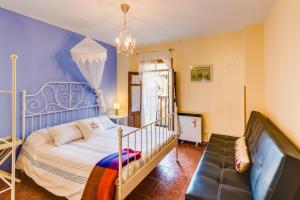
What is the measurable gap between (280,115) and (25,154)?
3599 millimetres

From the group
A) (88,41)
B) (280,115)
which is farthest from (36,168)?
(280,115)

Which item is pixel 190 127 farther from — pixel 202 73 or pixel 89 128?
pixel 89 128

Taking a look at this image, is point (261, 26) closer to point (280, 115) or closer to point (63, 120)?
point (280, 115)

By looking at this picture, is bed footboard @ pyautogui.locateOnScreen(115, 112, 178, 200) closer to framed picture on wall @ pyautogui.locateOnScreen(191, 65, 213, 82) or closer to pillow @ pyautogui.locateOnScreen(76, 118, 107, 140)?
pillow @ pyautogui.locateOnScreen(76, 118, 107, 140)

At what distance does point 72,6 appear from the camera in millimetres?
2434

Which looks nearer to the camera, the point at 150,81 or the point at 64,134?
the point at 64,134

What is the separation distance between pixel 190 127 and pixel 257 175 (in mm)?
2567

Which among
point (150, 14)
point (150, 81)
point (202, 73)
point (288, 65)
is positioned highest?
point (150, 14)

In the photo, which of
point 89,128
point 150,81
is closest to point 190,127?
point 150,81

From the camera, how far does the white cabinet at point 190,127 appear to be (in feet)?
12.9

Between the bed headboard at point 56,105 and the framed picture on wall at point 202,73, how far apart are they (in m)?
2.47

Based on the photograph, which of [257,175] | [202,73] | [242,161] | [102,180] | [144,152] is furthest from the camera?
[202,73]

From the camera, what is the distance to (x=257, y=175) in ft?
4.81

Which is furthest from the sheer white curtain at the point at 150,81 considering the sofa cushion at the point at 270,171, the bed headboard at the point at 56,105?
the sofa cushion at the point at 270,171
